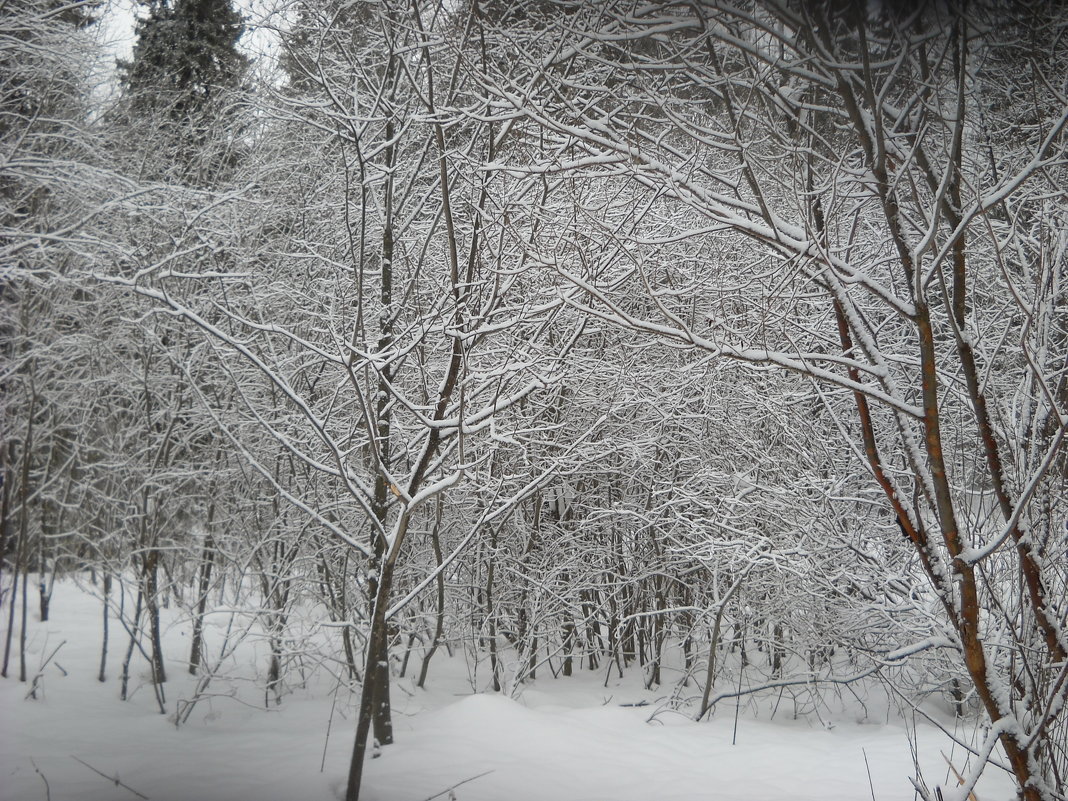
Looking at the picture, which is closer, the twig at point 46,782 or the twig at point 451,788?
the twig at point 46,782

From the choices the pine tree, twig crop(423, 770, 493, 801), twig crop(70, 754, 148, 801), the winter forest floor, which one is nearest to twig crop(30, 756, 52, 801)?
the winter forest floor

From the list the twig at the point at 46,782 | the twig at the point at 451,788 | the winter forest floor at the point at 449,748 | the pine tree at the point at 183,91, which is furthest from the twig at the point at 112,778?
the pine tree at the point at 183,91

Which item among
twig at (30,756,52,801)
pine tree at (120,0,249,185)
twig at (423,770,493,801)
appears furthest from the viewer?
pine tree at (120,0,249,185)

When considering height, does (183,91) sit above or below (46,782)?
above

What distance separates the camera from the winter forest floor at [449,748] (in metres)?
3.17

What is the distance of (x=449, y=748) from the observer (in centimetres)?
430

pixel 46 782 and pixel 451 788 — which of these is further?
pixel 451 788

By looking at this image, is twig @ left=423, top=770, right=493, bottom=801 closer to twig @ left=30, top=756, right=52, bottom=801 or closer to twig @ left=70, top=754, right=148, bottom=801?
twig @ left=70, top=754, right=148, bottom=801

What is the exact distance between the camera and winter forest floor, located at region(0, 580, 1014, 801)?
3.17 m

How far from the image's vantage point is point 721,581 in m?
6.90

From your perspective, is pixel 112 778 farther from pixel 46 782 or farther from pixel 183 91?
pixel 183 91

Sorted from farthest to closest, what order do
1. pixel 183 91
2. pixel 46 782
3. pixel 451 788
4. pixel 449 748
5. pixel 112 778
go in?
pixel 183 91 → pixel 449 748 → pixel 451 788 → pixel 112 778 → pixel 46 782

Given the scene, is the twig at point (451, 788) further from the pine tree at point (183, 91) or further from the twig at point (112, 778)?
the pine tree at point (183, 91)

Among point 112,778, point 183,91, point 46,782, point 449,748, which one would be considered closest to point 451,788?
point 449,748
